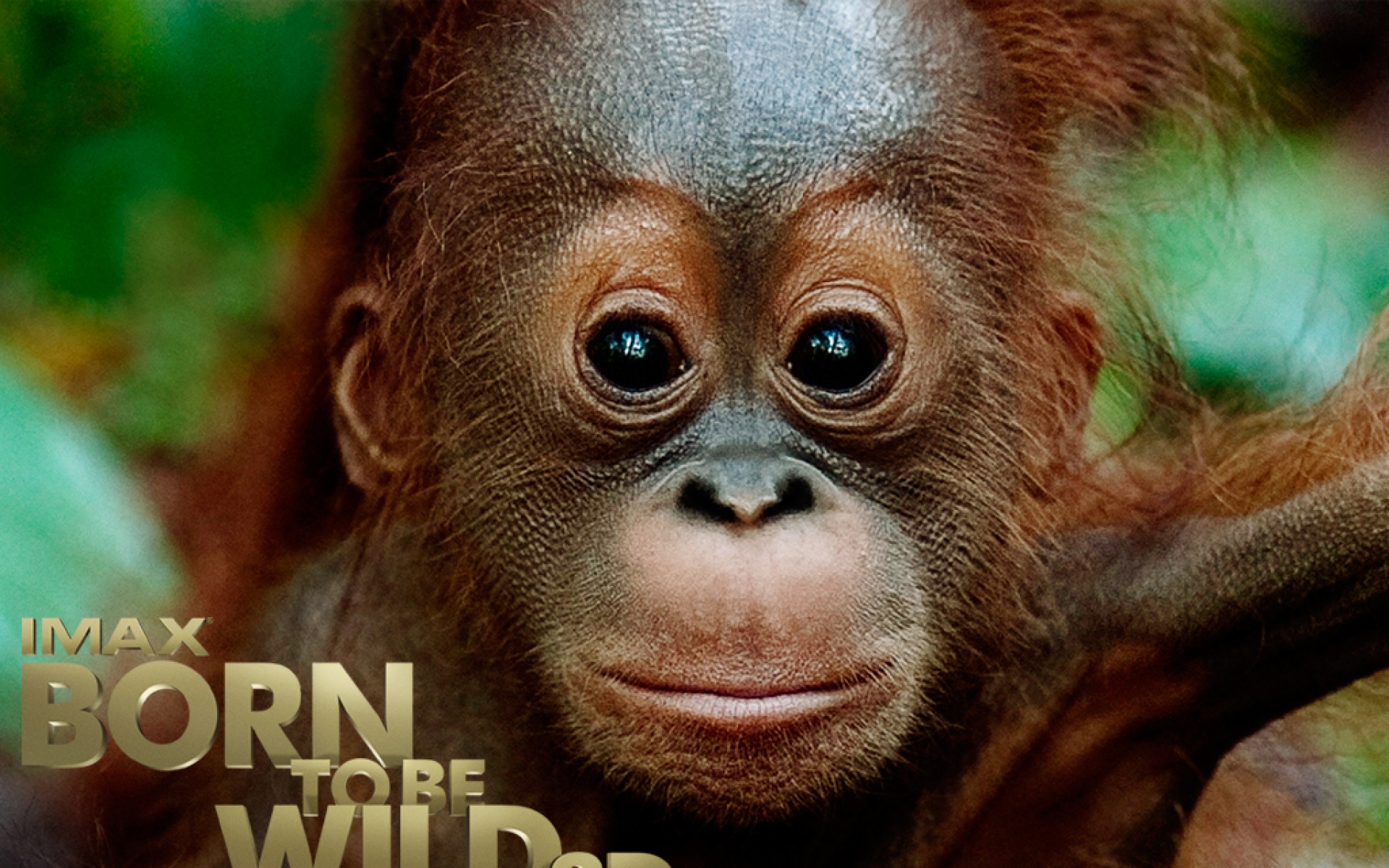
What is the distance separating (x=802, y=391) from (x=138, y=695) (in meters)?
0.97

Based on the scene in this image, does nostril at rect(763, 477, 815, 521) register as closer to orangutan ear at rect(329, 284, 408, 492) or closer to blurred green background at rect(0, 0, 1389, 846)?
orangutan ear at rect(329, 284, 408, 492)

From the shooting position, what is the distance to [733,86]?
184cm

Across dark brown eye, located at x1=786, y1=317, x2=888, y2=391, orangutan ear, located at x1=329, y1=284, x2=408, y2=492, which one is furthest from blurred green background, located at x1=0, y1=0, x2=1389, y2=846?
dark brown eye, located at x1=786, y1=317, x2=888, y2=391

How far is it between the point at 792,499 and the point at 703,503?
9cm

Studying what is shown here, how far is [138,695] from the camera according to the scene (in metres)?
2.10

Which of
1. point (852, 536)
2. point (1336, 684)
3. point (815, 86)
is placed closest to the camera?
point (852, 536)

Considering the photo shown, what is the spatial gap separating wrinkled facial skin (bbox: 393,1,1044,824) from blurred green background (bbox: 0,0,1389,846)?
0.42m

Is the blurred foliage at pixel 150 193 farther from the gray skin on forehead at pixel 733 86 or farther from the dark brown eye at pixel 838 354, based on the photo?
the dark brown eye at pixel 838 354

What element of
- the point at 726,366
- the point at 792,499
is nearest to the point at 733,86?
the point at 726,366

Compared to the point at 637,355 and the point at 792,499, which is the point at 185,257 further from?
the point at 792,499

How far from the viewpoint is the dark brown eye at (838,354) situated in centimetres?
182

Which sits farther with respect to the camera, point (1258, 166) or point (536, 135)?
point (1258, 166)

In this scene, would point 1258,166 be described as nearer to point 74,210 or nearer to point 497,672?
point 497,672

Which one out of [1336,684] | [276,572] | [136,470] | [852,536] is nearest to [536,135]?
[852,536]
